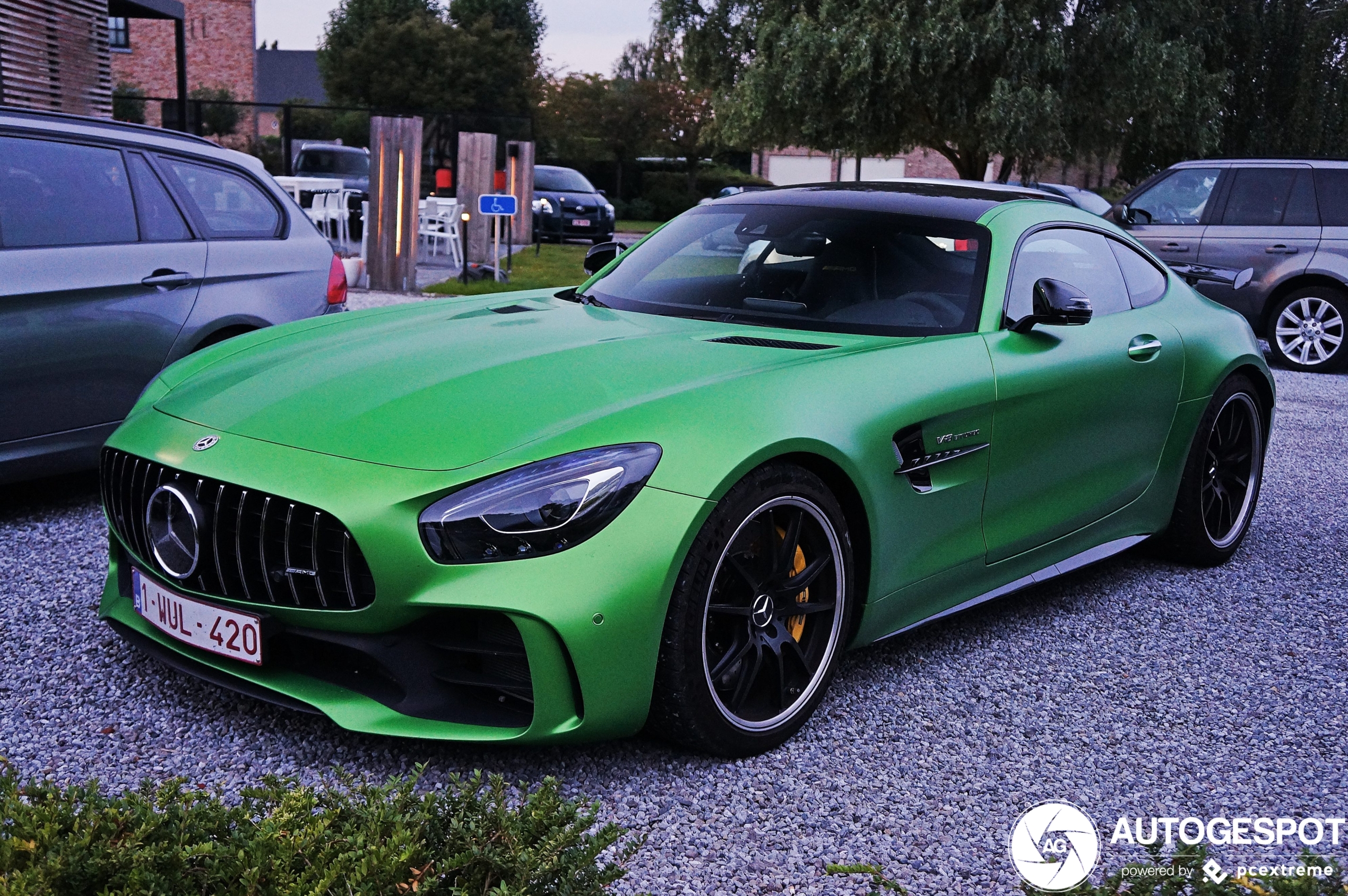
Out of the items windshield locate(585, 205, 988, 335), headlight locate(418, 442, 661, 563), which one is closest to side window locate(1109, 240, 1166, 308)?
windshield locate(585, 205, 988, 335)

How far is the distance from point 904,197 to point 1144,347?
1.02m

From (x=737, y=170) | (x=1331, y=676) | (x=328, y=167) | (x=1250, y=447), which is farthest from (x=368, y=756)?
(x=737, y=170)

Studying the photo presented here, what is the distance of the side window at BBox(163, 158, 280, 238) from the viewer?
558cm

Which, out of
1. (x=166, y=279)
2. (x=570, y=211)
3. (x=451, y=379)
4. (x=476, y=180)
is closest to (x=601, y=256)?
(x=166, y=279)

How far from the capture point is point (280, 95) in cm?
7056

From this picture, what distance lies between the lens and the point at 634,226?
3400 centimetres

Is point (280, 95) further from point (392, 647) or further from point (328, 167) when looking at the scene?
point (392, 647)

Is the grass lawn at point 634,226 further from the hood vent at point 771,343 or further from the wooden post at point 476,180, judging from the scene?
the hood vent at point 771,343

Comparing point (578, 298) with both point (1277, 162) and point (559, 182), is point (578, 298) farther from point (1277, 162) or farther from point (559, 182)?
point (559, 182)

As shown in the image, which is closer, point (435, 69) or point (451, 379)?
point (451, 379)

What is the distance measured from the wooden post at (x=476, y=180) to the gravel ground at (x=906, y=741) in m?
12.7

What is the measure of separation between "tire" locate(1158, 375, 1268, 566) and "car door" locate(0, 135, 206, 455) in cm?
418

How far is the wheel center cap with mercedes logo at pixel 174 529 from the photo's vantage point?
3.00 metres

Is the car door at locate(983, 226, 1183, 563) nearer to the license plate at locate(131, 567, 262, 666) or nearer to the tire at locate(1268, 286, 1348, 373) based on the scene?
the license plate at locate(131, 567, 262, 666)
